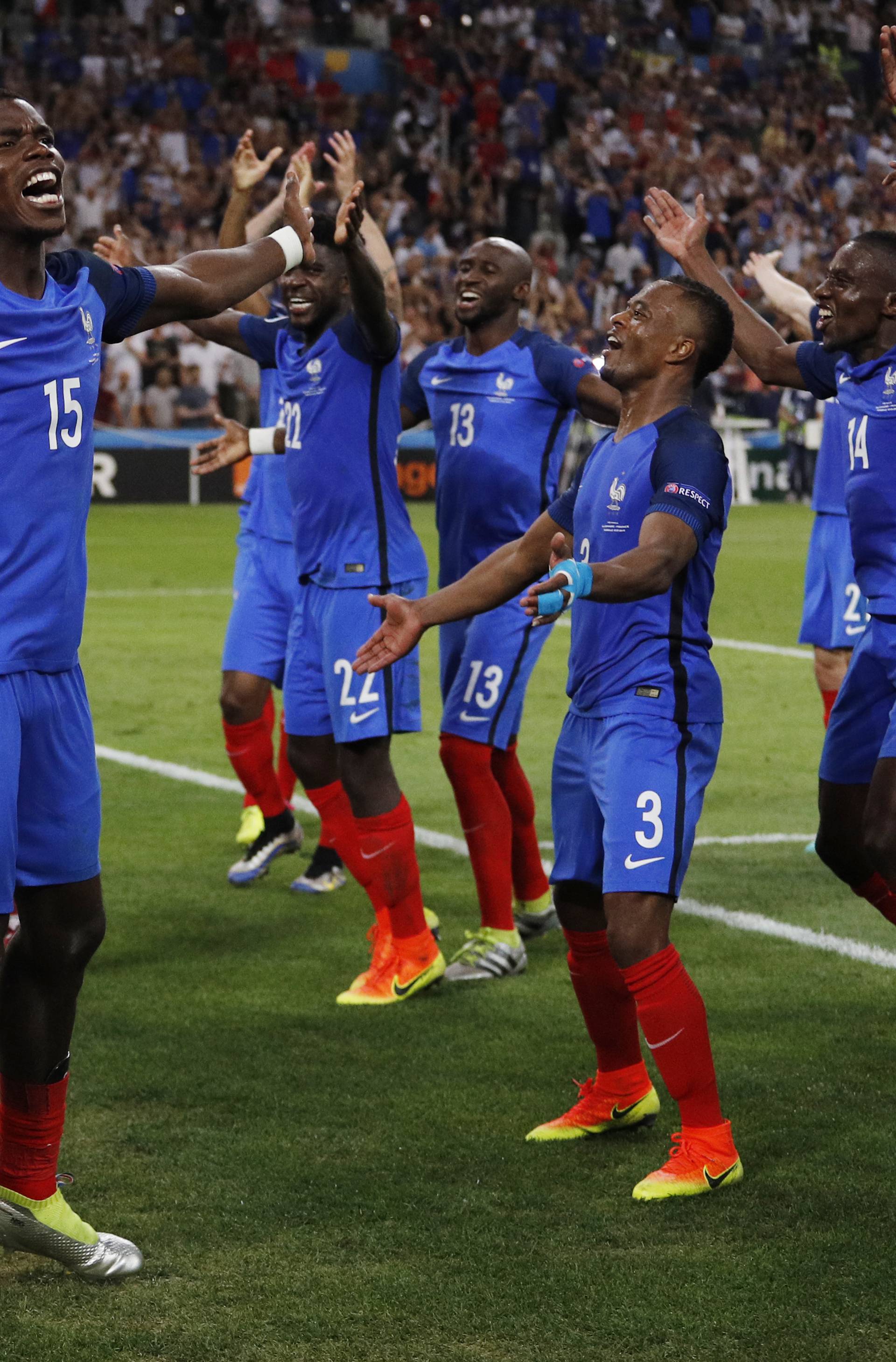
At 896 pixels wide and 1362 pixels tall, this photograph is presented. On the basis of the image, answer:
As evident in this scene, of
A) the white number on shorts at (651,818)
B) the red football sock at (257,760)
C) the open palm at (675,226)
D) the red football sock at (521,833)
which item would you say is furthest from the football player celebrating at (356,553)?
the white number on shorts at (651,818)

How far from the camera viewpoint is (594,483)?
4.52 metres

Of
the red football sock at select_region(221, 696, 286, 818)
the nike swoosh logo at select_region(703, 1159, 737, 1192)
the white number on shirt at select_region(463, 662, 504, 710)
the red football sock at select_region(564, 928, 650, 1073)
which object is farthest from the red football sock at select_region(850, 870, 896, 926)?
the red football sock at select_region(221, 696, 286, 818)

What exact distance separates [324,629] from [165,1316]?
285cm

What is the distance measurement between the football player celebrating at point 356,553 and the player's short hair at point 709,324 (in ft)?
4.82

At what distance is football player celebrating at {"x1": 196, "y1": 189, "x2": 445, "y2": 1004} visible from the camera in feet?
19.6

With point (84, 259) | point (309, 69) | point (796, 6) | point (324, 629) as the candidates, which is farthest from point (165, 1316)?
point (796, 6)

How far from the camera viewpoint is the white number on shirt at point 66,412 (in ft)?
11.8

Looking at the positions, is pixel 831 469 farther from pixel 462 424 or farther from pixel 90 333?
pixel 90 333

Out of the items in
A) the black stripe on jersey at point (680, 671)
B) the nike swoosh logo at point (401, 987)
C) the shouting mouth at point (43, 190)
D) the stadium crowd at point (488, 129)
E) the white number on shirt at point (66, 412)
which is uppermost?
the shouting mouth at point (43, 190)

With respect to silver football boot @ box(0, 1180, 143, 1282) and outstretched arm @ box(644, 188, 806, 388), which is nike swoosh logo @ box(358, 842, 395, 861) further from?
silver football boot @ box(0, 1180, 143, 1282)

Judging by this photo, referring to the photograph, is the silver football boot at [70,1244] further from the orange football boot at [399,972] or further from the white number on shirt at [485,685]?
the white number on shirt at [485,685]

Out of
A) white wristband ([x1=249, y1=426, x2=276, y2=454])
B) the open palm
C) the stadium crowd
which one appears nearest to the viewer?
the open palm

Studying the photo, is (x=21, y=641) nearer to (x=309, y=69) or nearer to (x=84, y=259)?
(x=84, y=259)

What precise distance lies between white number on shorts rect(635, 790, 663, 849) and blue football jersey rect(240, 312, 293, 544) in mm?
3590
